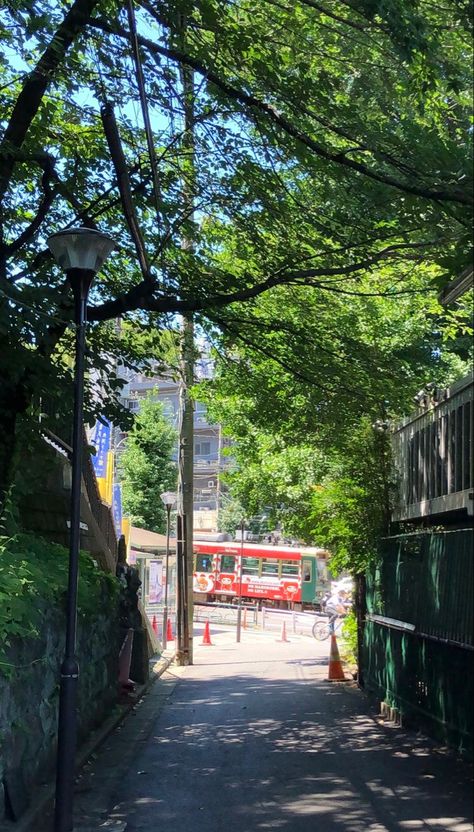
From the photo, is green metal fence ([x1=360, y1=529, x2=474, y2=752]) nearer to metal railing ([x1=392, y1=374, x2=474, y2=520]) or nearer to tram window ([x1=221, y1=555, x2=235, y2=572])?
metal railing ([x1=392, y1=374, x2=474, y2=520])

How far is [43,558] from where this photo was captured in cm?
898

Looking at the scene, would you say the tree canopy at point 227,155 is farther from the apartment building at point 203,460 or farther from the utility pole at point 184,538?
the apartment building at point 203,460

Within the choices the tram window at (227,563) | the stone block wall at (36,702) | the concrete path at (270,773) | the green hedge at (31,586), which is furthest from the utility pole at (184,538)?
the tram window at (227,563)

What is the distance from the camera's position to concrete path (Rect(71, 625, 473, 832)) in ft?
22.0

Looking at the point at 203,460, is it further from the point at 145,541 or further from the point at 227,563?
the point at 145,541

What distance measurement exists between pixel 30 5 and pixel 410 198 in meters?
3.82

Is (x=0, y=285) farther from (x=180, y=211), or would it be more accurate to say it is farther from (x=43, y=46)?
(x=180, y=211)

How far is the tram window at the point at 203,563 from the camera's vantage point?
45031 mm

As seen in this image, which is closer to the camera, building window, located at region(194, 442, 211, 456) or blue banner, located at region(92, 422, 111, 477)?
blue banner, located at region(92, 422, 111, 477)

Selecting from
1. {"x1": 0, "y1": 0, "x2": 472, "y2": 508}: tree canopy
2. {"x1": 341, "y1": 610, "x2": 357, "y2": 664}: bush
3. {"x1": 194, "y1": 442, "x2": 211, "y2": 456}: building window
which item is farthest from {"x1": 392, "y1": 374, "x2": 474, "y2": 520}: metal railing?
{"x1": 194, "y1": 442, "x2": 211, "y2": 456}: building window

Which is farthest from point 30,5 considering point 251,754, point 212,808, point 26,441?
point 251,754

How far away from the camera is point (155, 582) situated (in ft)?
101

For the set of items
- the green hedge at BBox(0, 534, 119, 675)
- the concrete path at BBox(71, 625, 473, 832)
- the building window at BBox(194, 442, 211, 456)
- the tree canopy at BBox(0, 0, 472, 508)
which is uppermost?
the building window at BBox(194, 442, 211, 456)

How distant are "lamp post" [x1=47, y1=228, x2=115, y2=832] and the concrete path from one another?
2.12 feet
